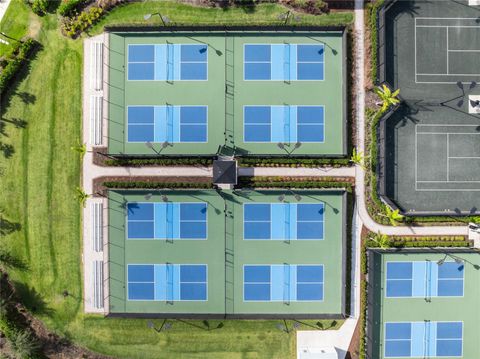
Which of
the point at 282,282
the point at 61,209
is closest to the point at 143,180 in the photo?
the point at 61,209

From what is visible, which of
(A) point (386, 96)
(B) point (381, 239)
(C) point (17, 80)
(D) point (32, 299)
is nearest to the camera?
(A) point (386, 96)

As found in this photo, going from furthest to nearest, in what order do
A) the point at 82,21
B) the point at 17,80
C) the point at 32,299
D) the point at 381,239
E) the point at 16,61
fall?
the point at 17,80
the point at 32,299
the point at 82,21
the point at 16,61
the point at 381,239

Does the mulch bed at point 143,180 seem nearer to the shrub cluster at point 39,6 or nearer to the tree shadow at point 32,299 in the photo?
the tree shadow at point 32,299

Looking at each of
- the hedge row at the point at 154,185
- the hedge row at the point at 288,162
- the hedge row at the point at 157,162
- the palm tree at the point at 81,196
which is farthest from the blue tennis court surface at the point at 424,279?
the palm tree at the point at 81,196

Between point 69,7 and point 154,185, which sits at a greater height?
point 69,7

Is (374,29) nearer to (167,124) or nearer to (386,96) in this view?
(386,96)

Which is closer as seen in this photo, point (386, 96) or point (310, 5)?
point (386, 96)

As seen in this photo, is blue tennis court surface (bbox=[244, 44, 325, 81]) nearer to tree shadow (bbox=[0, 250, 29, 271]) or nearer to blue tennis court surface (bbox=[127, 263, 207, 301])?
blue tennis court surface (bbox=[127, 263, 207, 301])

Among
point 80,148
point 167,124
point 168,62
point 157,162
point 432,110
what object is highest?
point 168,62
